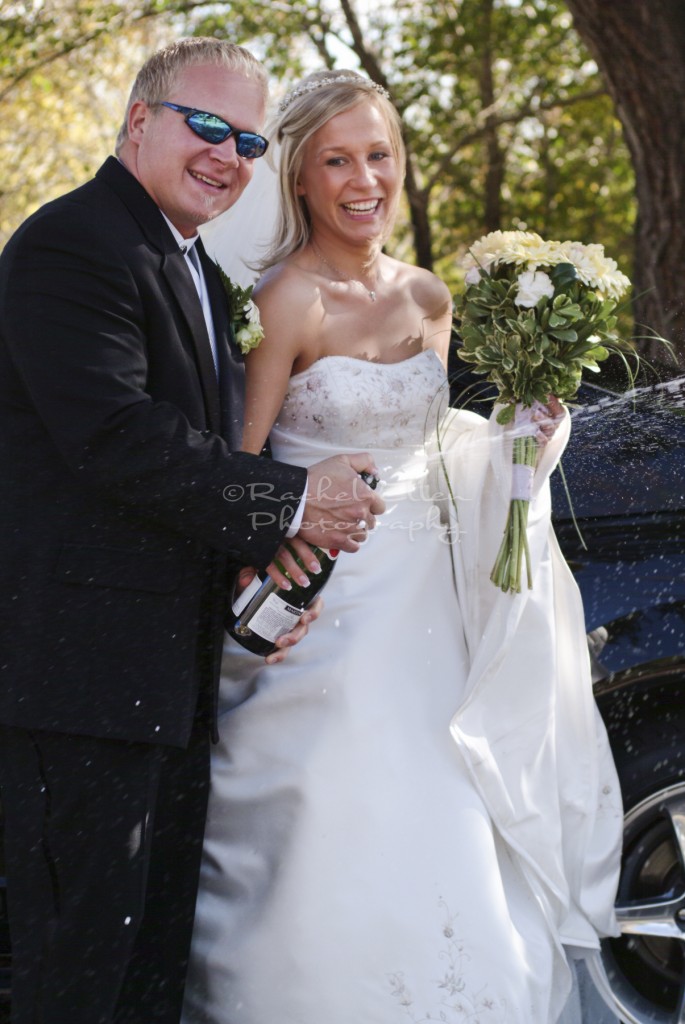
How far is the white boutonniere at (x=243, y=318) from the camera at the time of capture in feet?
8.21

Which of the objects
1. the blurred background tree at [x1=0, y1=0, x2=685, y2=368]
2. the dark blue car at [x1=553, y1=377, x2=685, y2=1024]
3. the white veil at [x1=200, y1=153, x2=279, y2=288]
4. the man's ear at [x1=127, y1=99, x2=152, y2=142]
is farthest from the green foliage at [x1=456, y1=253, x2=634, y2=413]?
the blurred background tree at [x1=0, y1=0, x2=685, y2=368]

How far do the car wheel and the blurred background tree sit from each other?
6.66 m

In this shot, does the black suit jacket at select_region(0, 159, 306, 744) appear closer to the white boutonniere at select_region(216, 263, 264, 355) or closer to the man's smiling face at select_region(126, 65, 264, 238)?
the man's smiling face at select_region(126, 65, 264, 238)

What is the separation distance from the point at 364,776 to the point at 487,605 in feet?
1.77

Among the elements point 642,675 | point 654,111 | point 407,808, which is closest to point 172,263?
point 407,808

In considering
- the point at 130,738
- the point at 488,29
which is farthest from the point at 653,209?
the point at 488,29

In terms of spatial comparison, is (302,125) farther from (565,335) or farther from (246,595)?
(246,595)

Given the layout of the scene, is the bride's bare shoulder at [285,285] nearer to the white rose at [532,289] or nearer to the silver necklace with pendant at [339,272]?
the silver necklace with pendant at [339,272]

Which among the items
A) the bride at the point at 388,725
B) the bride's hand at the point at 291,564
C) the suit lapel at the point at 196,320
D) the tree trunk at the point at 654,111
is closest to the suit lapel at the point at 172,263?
the suit lapel at the point at 196,320

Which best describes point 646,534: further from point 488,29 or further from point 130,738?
point 488,29

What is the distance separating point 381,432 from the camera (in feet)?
9.45

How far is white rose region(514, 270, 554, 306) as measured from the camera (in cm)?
253

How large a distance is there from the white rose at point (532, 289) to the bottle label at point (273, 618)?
89 cm

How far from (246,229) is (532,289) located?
1.30 meters
